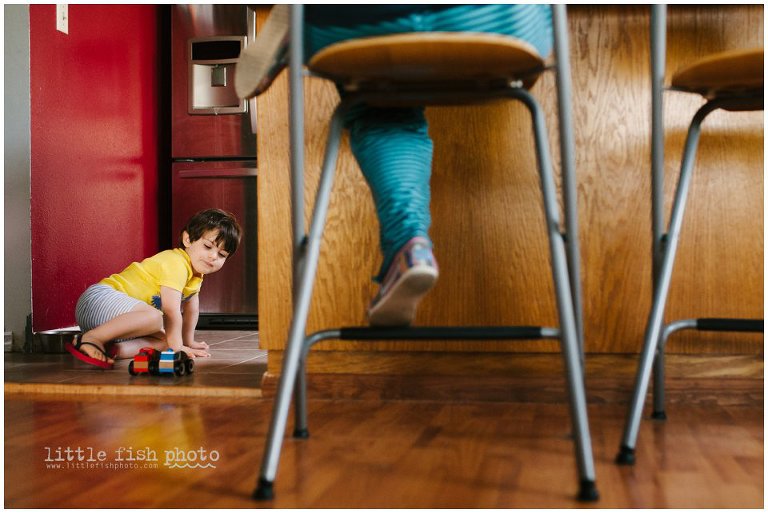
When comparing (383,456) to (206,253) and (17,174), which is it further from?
(17,174)

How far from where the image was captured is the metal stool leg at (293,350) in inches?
37.1

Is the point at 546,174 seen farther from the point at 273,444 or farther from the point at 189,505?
the point at 189,505

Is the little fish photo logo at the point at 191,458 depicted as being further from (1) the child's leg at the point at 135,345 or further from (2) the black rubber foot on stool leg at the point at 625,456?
(1) the child's leg at the point at 135,345

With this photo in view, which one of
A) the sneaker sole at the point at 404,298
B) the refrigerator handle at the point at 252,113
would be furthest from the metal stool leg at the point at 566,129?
the refrigerator handle at the point at 252,113

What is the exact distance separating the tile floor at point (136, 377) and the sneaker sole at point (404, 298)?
81 cm

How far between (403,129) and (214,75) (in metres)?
2.74

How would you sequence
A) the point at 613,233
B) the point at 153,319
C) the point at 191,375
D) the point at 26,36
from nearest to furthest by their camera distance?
the point at 613,233, the point at 191,375, the point at 153,319, the point at 26,36

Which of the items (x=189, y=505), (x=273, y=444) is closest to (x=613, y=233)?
(x=273, y=444)

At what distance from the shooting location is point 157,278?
268 centimetres

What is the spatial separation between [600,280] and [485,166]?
336 mm

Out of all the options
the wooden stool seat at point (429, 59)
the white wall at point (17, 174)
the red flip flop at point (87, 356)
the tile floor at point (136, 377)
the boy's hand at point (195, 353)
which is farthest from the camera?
the white wall at point (17, 174)

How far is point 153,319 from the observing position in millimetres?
2547

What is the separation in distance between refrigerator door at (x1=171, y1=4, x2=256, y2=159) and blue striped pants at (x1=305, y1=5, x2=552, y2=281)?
253 cm

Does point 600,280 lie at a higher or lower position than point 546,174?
lower
